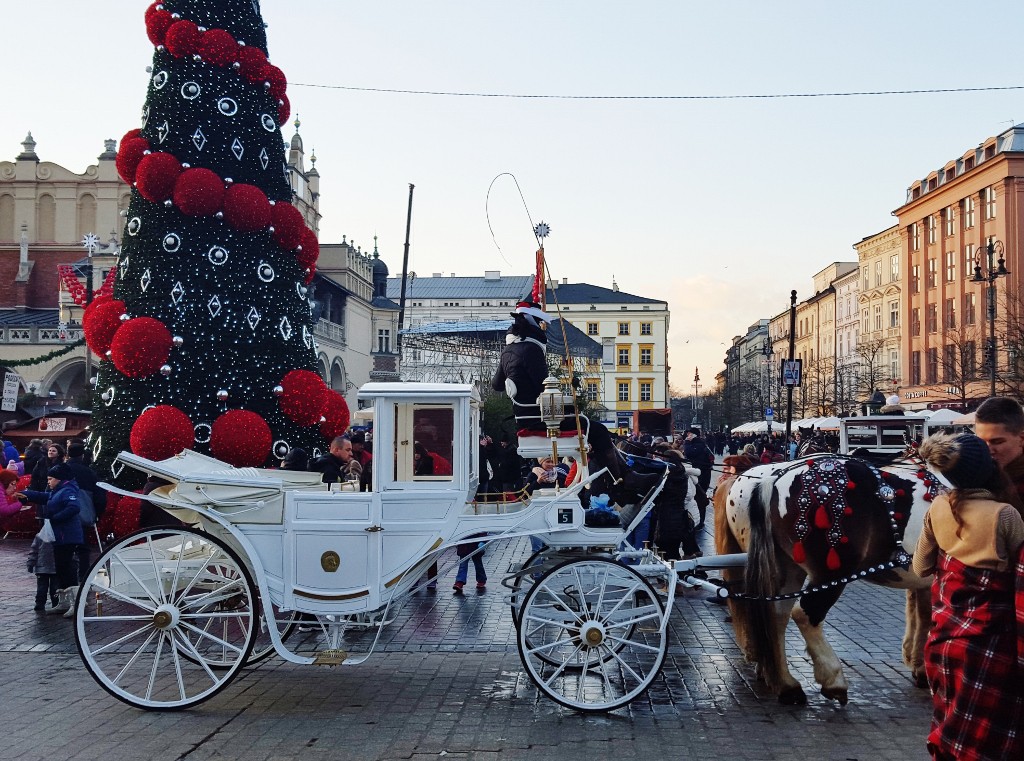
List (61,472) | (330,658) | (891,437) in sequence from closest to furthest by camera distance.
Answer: (330,658) < (61,472) < (891,437)

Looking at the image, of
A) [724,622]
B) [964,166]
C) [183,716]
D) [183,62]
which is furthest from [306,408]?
[964,166]

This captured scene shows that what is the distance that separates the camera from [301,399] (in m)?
14.7

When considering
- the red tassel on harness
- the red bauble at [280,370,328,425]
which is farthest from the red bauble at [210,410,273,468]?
the red tassel on harness

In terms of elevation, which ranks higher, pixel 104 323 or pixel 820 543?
pixel 104 323

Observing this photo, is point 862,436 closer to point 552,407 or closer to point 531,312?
point 531,312

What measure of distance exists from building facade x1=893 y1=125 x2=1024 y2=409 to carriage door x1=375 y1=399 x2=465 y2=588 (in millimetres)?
40614

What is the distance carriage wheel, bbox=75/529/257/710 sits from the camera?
636 centimetres

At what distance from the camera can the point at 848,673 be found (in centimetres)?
744

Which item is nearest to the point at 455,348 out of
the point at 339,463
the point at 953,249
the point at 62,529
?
the point at 953,249

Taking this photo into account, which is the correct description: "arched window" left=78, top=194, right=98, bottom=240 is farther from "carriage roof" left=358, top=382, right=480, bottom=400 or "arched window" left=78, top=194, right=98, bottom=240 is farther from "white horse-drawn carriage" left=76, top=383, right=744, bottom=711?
"carriage roof" left=358, top=382, right=480, bottom=400

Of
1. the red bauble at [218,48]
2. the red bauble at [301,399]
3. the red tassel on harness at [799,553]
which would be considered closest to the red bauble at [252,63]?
the red bauble at [218,48]

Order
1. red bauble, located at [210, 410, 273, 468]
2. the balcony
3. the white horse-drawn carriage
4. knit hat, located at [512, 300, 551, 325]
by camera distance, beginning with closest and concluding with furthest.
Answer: the white horse-drawn carriage
knit hat, located at [512, 300, 551, 325]
red bauble, located at [210, 410, 273, 468]
the balcony

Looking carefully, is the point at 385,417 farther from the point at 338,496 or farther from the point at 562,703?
the point at 562,703

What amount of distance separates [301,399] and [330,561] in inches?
327
